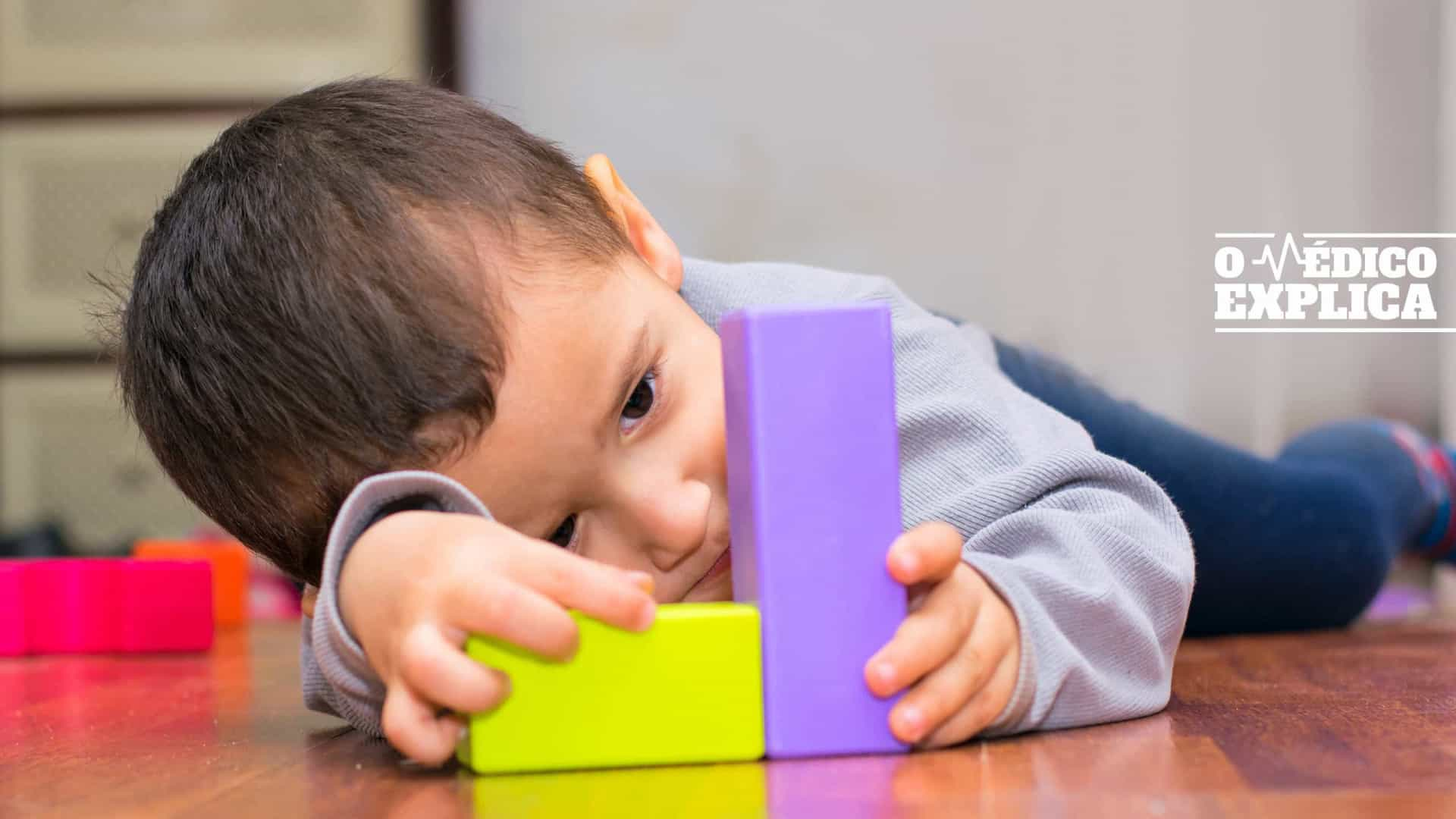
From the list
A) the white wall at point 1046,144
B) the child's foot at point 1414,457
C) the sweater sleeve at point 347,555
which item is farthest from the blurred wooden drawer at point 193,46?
the sweater sleeve at point 347,555

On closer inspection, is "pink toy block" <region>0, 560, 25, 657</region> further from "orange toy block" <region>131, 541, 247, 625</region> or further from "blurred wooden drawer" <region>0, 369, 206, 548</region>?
"blurred wooden drawer" <region>0, 369, 206, 548</region>

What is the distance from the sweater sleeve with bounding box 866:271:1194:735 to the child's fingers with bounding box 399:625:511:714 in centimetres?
22

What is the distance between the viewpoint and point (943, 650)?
585mm

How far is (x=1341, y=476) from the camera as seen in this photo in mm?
1358

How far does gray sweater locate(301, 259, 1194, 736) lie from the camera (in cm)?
63

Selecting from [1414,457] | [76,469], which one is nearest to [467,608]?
[1414,457]

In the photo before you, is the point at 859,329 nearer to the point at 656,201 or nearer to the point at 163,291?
the point at 163,291

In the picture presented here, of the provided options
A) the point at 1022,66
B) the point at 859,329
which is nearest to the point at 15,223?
the point at 1022,66

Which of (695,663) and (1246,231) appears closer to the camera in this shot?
(695,663)

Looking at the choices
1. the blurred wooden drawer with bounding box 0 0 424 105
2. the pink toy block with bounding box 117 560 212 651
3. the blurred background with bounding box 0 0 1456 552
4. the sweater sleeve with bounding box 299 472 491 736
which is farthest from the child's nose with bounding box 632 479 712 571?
the blurred wooden drawer with bounding box 0 0 424 105

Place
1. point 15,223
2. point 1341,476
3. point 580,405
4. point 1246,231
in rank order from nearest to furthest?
point 580,405 < point 1341,476 < point 1246,231 < point 15,223

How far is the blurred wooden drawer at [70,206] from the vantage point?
2.45 m

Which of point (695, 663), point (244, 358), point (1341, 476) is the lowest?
point (1341, 476)

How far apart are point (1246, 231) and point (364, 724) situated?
184 cm
